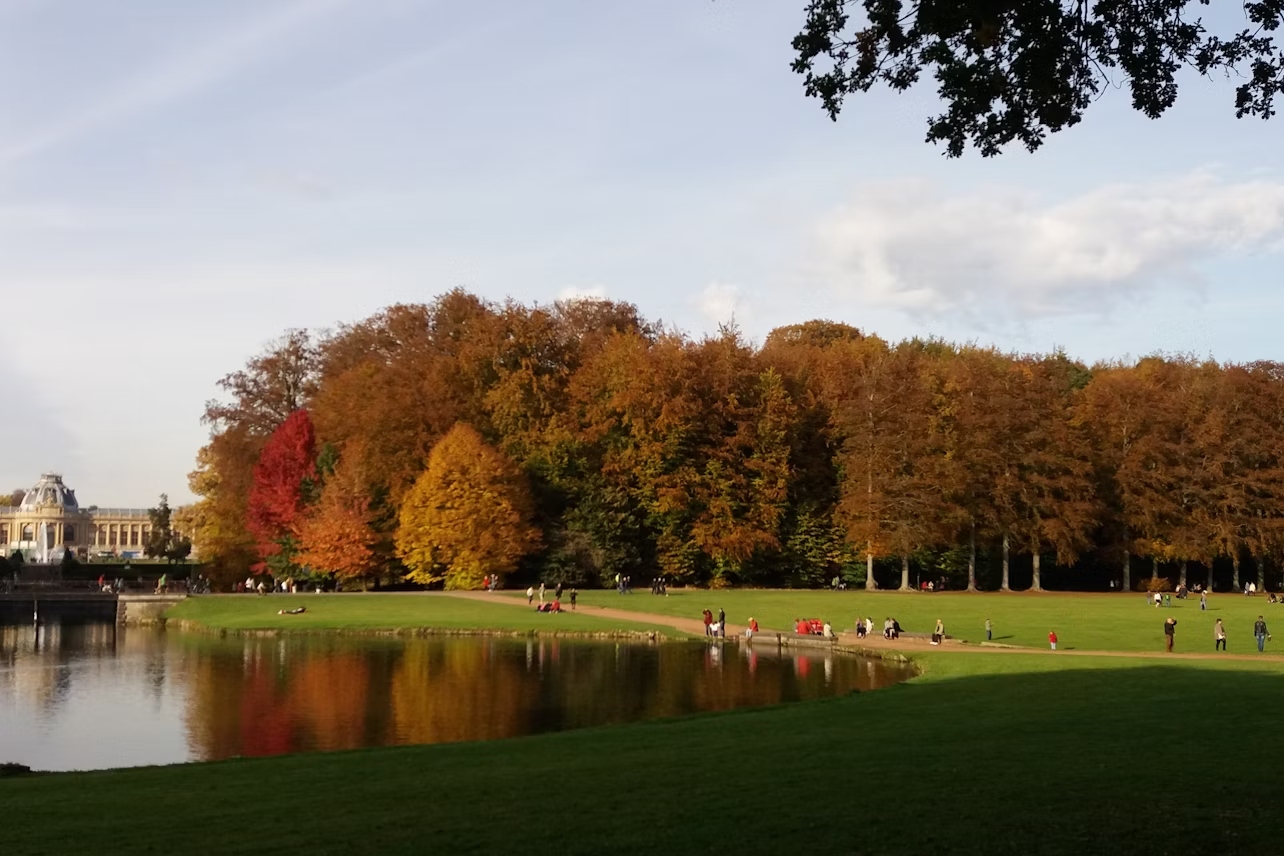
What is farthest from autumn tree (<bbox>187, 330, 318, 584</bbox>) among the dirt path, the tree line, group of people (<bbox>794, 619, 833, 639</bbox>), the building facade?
the building facade

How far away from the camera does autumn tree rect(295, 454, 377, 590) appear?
67.4 metres

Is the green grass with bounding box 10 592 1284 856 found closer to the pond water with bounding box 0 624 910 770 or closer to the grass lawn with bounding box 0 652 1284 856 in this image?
the grass lawn with bounding box 0 652 1284 856

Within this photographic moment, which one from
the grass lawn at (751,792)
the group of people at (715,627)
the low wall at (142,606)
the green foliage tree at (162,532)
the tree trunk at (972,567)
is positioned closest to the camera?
the grass lawn at (751,792)

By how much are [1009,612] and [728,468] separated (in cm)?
2165

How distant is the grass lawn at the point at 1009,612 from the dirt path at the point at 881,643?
1509 millimetres

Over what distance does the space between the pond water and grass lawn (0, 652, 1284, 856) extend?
6694mm

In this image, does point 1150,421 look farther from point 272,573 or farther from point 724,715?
point 724,715

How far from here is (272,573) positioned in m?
72.4

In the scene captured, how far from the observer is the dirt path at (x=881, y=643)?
37.2 meters

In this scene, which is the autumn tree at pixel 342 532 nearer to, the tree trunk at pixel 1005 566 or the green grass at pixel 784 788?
the tree trunk at pixel 1005 566

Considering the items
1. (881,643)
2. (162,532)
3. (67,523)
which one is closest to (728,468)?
(881,643)

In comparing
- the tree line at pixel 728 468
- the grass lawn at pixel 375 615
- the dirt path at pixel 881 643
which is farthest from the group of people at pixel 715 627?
the tree line at pixel 728 468

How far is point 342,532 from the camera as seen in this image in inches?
2657

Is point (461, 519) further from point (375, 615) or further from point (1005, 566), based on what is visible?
point (1005, 566)
